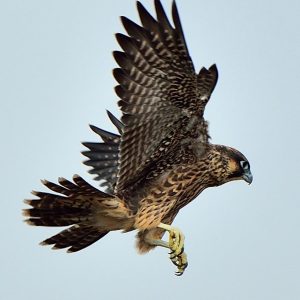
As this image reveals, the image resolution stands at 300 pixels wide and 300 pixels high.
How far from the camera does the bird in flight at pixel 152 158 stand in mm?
10109

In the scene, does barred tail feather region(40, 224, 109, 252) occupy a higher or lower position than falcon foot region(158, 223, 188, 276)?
lower

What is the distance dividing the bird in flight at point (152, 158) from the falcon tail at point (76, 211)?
0.01 meters

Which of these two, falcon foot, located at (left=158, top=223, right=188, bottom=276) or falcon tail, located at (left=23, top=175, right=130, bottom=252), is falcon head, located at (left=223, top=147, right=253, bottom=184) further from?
falcon tail, located at (left=23, top=175, right=130, bottom=252)

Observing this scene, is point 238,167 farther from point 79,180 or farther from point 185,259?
point 79,180

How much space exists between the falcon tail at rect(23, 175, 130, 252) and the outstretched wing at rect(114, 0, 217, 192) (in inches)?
15.2

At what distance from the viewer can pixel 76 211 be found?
429 inches

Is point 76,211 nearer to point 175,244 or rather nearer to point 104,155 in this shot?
point 175,244

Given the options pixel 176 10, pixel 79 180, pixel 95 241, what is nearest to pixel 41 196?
pixel 79 180

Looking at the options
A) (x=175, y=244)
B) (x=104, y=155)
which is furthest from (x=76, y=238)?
(x=104, y=155)

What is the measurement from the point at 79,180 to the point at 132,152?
2.39ft

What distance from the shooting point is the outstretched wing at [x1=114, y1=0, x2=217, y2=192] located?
10.0m

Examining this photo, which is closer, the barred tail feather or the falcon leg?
the falcon leg

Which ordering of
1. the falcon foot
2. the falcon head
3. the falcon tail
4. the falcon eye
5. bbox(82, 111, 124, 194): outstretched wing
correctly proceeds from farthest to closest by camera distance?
bbox(82, 111, 124, 194): outstretched wing → the falcon eye → the falcon head → the falcon foot → the falcon tail

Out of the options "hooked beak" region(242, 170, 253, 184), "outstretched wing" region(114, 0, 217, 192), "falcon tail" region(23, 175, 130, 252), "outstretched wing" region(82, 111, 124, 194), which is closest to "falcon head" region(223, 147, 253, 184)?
"hooked beak" region(242, 170, 253, 184)
